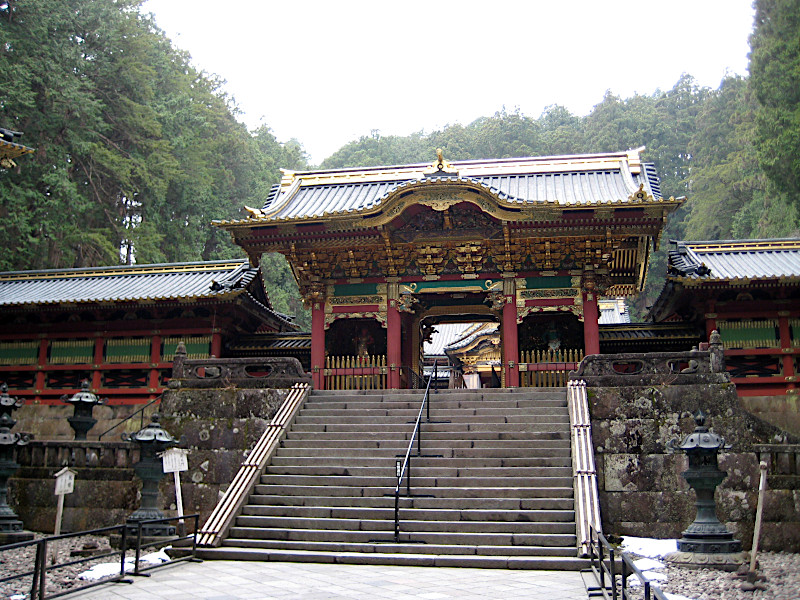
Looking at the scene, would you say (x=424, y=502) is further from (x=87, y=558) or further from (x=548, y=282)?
(x=548, y=282)

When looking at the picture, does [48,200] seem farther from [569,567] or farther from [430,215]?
[569,567]

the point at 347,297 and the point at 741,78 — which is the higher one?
the point at 741,78

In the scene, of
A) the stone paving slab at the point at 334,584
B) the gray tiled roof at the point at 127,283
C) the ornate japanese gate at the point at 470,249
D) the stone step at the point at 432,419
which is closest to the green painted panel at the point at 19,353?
the gray tiled roof at the point at 127,283

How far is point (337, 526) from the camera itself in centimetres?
1119

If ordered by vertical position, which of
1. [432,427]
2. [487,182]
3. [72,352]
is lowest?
[432,427]

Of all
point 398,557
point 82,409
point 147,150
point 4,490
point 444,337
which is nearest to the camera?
point 398,557

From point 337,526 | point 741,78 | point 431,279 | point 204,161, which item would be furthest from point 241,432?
point 741,78

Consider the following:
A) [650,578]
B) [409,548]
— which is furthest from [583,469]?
[409,548]

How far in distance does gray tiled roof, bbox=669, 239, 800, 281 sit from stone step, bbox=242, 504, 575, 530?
826cm

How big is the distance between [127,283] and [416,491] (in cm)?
1336

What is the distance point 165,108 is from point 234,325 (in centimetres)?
1767

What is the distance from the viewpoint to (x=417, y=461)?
12.6 meters

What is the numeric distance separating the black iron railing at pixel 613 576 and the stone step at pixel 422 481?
1676 millimetres

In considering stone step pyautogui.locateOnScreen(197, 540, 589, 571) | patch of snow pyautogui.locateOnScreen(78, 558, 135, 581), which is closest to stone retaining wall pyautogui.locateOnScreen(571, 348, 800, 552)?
stone step pyautogui.locateOnScreen(197, 540, 589, 571)
